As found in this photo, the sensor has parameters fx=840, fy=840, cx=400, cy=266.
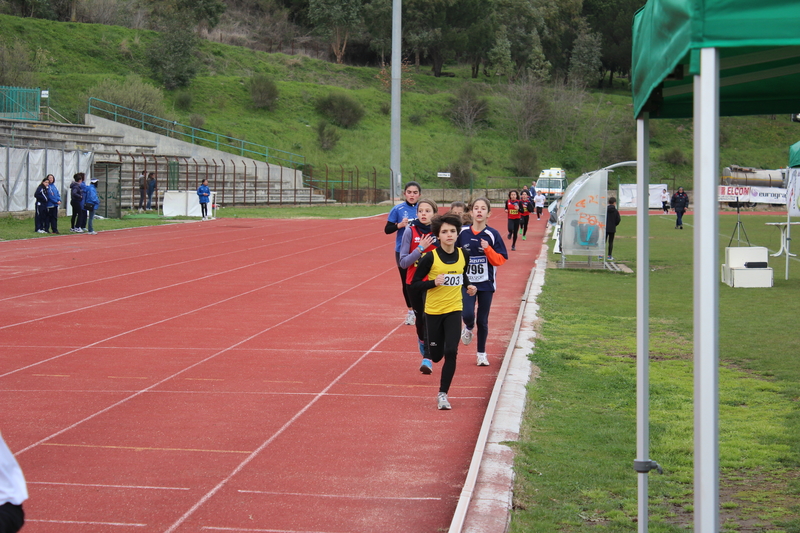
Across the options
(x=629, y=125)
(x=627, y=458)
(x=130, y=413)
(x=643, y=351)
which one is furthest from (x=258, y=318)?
(x=629, y=125)

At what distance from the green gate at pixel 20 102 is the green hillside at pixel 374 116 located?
9691mm

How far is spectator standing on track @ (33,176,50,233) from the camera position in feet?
87.0

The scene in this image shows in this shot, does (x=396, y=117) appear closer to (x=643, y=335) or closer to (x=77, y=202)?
(x=77, y=202)

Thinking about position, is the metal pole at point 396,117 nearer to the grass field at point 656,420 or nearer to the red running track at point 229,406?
the red running track at point 229,406

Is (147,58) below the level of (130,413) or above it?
above

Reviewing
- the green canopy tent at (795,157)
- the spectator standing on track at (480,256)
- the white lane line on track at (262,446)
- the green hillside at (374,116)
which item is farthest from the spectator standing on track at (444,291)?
the green hillside at (374,116)

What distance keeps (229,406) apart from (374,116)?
7207 centimetres

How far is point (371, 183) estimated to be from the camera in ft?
212

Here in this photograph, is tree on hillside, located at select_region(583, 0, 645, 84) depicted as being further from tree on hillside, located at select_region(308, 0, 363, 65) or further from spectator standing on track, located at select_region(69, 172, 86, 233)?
spectator standing on track, located at select_region(69, 172, 86, 233)

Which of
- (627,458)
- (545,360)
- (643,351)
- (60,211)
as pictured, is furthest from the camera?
(60,211)

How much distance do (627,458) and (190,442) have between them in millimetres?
3386

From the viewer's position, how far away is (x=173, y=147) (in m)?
54.8

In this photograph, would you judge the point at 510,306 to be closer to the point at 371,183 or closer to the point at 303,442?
the point at 303,442

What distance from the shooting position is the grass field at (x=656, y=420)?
530 centimetres
